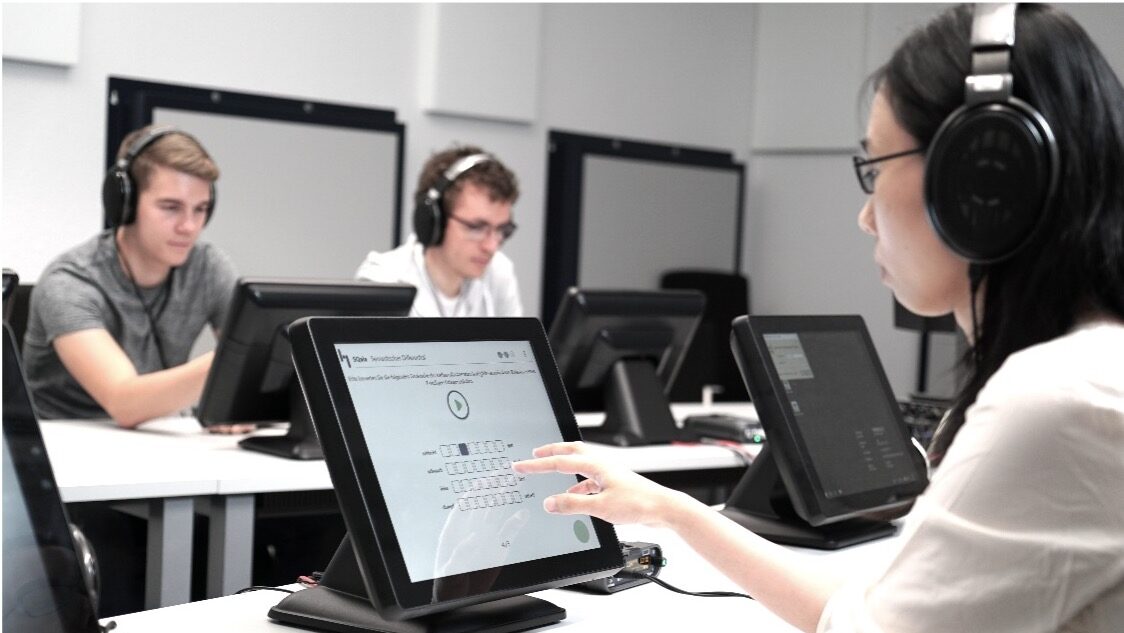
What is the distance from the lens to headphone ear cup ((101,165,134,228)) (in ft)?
9.52

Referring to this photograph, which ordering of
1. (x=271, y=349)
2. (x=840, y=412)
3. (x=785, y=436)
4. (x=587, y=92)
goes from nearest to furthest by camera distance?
1. (x=785, y=436)
2. (x=840, y=412)
3. (x=271, y=349)
4. (x=587, y=92)

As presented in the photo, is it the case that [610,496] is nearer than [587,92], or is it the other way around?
[610,496]

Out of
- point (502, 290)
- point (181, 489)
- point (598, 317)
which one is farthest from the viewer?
point (502, 290)

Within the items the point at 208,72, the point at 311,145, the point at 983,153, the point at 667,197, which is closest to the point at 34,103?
the point at 208,72

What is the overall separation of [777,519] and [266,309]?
1010 mm

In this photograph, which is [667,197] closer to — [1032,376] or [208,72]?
[208,72]

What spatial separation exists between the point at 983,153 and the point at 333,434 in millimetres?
645

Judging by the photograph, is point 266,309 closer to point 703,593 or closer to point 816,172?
point 703,593

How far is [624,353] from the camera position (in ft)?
9.35

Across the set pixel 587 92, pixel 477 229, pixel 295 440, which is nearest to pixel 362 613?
pixel 295 440

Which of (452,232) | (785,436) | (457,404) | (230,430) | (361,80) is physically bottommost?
(230,430)

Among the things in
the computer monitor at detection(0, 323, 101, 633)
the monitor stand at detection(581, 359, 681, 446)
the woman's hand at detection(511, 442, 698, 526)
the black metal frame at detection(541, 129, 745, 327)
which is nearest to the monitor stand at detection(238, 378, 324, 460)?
the monitor stand at detection(581, 359, 681, 446)

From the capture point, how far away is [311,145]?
176 inches

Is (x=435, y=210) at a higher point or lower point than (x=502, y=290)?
higher
